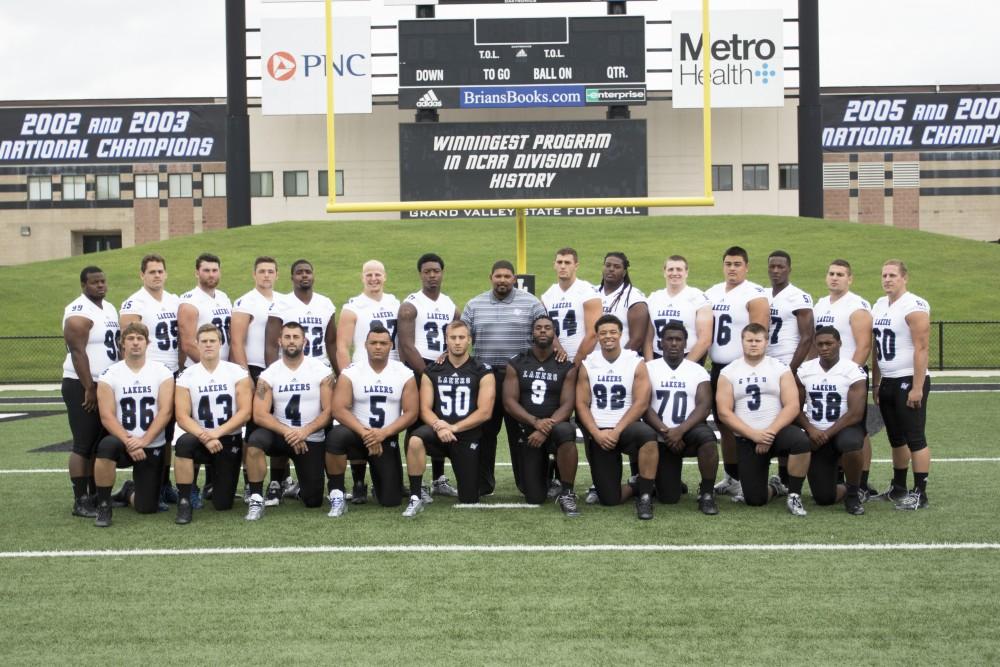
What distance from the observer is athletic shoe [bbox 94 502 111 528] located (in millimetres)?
6527

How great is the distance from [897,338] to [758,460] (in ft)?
3.76

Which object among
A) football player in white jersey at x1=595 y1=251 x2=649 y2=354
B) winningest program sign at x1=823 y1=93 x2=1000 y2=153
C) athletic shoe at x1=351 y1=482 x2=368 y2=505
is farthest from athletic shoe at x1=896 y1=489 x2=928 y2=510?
winningest program sign at x1=823 y1=93 x2=1000 y2=153

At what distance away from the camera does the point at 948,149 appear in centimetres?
4116

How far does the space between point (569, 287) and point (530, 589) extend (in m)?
3.05

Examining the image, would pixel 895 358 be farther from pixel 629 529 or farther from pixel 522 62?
pixel 522 62

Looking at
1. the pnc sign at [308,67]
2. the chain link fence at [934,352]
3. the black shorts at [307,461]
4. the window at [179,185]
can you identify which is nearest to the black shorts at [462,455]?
the black shorts at [307,461]

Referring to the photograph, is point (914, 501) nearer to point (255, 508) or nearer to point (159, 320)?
point (255, 508)

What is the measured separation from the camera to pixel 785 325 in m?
7.34

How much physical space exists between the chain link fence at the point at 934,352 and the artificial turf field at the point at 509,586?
13.1 metres

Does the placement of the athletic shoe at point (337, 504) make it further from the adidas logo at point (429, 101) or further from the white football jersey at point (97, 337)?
the adidas logo at point (429, 101)

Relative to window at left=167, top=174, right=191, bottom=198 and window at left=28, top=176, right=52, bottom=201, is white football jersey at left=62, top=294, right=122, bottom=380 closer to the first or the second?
window at left=167, top=174, right=191, bottom=198

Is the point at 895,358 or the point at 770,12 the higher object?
the point at 770,12

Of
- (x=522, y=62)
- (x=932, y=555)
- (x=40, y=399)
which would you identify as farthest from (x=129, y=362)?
(x=522, y=62)

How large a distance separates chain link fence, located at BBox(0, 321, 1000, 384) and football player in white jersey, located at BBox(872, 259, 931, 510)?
12397 millimetres
